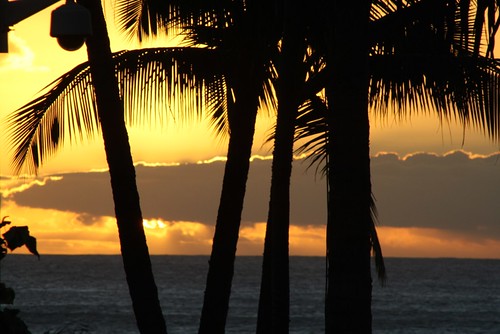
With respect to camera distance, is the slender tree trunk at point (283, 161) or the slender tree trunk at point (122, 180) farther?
the slender tree trunk at point (122, 180)

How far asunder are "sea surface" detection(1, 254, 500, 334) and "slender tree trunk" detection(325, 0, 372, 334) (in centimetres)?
3002

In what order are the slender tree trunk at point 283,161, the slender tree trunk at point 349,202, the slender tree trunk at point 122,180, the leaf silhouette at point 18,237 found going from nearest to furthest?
the leaf silhouette at point 18,237, the slender tree trunk at point 349,202, the slender tree trunk at point 283,161, the slender tree trunk at point 122,180

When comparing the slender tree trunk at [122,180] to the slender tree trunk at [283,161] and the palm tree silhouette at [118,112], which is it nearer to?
the palm tree silhouette at [118,112]

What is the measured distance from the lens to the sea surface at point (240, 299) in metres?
55.6

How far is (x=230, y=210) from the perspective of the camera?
45.2 ft

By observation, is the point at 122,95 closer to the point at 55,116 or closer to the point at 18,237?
the point at 55,116

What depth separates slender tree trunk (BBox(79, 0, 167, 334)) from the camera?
41.2 feet

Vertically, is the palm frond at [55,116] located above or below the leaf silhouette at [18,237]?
above

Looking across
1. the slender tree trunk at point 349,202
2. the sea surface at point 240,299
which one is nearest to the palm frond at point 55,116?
Result: the slender tree trunk at point 349,202

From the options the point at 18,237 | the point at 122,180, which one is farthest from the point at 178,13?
the point at 18,237

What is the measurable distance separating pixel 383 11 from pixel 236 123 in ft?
8.62

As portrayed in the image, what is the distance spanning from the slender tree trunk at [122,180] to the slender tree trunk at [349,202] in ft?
12.8

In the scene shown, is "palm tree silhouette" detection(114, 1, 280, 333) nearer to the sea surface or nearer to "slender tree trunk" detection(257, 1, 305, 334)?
"slender tree trunk" detection(257, 1, 305, 334)

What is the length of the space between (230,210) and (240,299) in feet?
200
